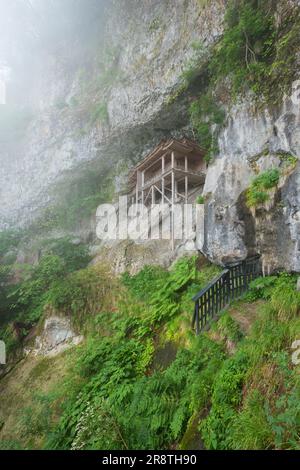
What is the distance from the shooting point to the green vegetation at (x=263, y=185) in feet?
20.7

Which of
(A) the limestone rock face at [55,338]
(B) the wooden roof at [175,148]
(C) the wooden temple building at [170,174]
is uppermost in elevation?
(B) the wooden roof at [175,148]

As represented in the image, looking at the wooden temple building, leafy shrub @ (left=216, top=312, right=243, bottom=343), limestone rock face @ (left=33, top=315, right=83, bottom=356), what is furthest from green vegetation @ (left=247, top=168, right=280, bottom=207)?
limestone rock face @ (left=33, top=315, right=83, bottom=356)

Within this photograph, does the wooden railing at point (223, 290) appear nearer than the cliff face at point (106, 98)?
Yes

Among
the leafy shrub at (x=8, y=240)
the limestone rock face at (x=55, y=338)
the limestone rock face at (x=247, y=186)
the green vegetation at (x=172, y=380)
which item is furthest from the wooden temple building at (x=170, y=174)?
A: the leafy shrub at (x=8, y=240)

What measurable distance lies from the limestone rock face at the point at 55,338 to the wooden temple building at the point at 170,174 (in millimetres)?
7481

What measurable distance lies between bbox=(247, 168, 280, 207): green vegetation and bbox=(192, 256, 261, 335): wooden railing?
59.8 inches

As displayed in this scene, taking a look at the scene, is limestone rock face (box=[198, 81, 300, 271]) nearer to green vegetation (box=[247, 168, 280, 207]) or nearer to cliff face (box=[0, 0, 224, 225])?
green vegetation (box=[247, 168, 280, 207])

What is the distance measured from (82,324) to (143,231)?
622 cm

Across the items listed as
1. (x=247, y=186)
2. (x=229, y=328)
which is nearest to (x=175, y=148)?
(x=247, y=186)

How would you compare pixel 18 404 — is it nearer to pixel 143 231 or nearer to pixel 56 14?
pixel 143 231

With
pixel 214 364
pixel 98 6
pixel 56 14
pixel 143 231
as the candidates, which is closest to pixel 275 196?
pixel 214 364

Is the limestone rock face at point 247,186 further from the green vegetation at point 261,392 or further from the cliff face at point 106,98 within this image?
the cliff face at point 106,98

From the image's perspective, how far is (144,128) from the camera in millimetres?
15219
